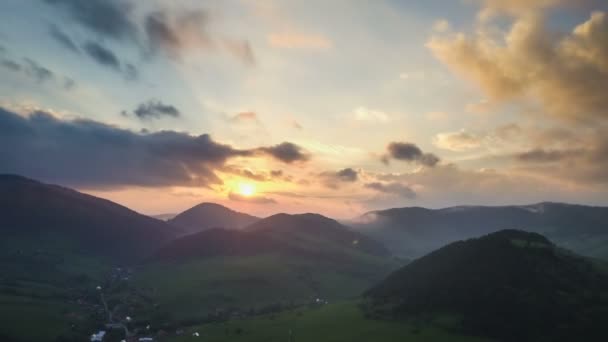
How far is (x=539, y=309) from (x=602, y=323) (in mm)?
23331

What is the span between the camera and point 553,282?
636 feet

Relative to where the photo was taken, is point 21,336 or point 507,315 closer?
point 507,315

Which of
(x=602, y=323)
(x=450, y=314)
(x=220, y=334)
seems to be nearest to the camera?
(x=602, y=323)

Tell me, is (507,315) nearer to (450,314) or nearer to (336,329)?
(450,314)

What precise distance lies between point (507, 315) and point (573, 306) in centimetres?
2784

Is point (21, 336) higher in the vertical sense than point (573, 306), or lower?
lower

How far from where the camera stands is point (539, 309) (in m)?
175

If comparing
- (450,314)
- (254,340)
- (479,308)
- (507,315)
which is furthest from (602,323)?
(254,340)

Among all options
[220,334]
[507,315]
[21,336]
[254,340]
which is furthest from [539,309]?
[21,336]

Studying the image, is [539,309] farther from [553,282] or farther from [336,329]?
[336,329]

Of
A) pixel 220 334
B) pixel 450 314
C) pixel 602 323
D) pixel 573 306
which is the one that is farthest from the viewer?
pixel 220 334

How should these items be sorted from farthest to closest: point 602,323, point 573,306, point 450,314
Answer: point 450,314 < point 573,306 < point 602,323

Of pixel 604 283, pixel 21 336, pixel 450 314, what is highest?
pixel 604 283

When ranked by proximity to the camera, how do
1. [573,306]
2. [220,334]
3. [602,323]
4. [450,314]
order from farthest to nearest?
[220,334]
[450,314]
[573,306]
[602,323]
